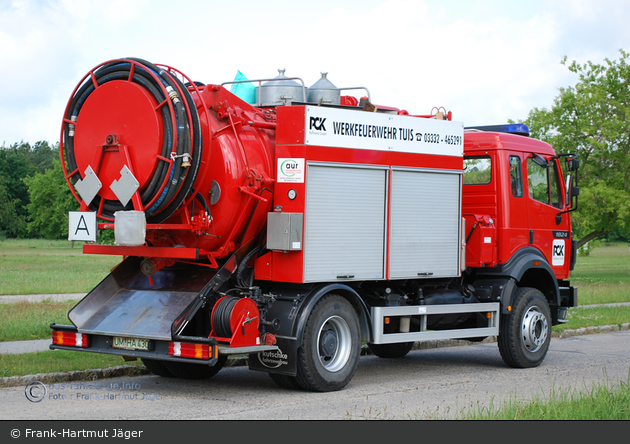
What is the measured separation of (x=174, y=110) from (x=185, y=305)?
6.91ft

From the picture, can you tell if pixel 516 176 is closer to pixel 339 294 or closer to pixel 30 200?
pixel 339 294

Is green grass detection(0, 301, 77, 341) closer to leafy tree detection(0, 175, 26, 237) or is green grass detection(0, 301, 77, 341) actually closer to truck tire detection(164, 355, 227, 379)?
truck tire detection(164, 355, 227, 379)

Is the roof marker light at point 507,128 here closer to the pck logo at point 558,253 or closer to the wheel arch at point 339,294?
the pck logo at point 558,253

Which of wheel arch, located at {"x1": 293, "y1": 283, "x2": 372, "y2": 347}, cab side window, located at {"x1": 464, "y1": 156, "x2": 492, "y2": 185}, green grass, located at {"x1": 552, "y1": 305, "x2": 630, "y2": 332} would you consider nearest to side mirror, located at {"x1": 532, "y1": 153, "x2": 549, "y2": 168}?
cab side window, located at {"x1": 464, "y1": 156, "x2": 492, "y2": 185}

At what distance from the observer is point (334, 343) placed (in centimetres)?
916

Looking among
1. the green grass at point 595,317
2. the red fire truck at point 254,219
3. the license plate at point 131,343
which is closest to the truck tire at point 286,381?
the red fire truck at point 254,219

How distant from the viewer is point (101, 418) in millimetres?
7223

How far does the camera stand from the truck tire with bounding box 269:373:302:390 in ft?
29.4

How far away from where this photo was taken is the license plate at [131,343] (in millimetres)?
8398

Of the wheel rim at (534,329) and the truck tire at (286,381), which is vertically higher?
the wheel rim at (534,329)

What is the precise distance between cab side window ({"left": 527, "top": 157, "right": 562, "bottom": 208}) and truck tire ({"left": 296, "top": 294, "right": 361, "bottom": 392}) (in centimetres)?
425

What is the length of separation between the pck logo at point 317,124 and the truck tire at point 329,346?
1934mm

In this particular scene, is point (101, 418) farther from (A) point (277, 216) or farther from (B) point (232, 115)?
(B) point (232, 115)

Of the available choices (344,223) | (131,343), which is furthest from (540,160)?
(131,343)
